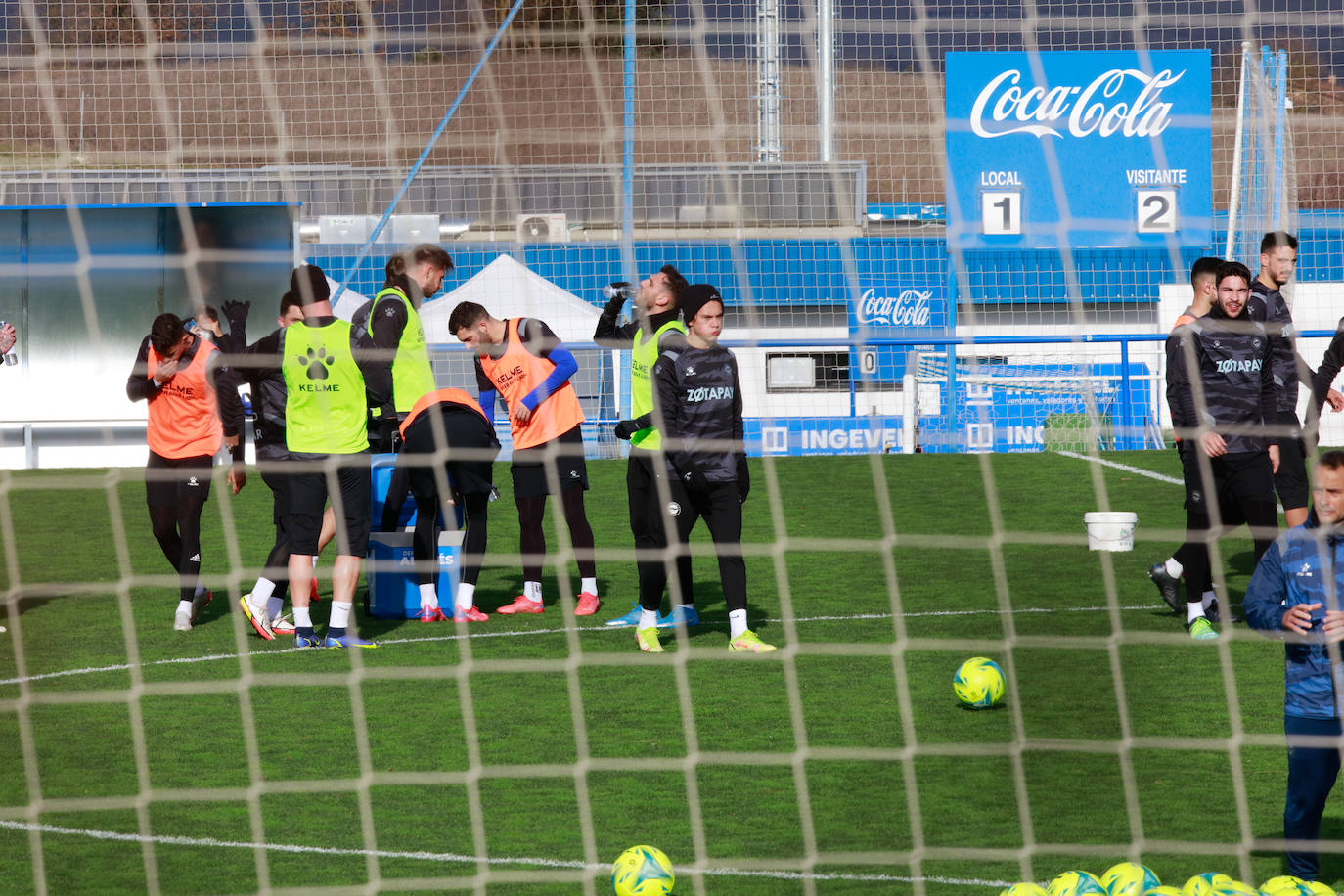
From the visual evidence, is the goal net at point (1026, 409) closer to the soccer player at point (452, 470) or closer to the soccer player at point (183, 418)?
the soccer player at point (452, 470)

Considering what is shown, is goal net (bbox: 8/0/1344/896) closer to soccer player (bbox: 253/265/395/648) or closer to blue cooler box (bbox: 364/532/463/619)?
blue cooler box (bbox: 364/532/463/619)

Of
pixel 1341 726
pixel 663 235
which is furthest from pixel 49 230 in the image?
pixel 1341 726

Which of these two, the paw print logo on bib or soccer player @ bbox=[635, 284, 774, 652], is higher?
the paw print logo on bib

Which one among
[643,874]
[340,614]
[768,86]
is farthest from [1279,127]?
[643,874]

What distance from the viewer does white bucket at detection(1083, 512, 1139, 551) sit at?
339 inches

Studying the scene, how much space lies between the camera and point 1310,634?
3.62 m

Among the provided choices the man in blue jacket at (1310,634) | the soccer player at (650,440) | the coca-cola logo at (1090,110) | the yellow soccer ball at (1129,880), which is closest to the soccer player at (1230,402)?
the soccer player at (650,440)

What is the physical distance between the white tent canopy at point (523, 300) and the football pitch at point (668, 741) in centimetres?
740

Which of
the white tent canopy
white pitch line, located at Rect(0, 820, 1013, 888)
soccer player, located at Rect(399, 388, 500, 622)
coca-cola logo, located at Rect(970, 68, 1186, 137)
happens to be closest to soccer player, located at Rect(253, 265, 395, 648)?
soccer player, located at Rect(399, 388, 500, 622)

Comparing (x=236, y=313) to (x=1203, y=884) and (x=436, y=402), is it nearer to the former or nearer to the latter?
(x=436, y=402)

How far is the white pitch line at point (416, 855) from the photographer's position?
3896 millimetres

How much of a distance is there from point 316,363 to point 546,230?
1166 centimetres

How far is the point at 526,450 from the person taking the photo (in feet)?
24.1

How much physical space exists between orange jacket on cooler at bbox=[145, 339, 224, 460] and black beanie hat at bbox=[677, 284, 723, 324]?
2.32 m
